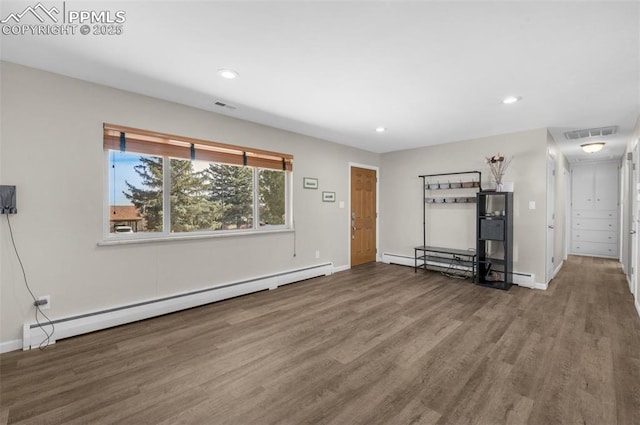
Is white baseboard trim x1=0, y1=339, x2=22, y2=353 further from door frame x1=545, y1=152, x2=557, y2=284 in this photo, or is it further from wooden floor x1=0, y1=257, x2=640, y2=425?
door frame x1=545, y1=152, x2=557, y2=284

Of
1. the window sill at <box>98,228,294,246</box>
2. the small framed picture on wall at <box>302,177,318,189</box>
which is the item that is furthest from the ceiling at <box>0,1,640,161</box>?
the window sill at <box>98,228,294,246</box>

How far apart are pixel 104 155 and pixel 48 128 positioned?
46 cm

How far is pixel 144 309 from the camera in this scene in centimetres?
308

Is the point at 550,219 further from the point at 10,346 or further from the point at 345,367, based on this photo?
the point at 10,346

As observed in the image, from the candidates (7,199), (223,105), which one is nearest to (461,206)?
(223,105)

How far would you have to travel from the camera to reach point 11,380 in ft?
6.66

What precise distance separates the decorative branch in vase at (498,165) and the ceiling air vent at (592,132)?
982mm

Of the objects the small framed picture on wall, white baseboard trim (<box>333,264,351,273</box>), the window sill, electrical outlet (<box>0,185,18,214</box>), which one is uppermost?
the small framed picture on wall

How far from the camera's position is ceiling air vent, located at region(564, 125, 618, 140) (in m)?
4.19

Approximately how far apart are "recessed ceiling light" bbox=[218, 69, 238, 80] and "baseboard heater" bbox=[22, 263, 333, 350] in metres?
2.54

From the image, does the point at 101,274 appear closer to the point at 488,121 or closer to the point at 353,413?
the point at 353,413

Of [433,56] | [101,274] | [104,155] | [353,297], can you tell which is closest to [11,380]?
[101,274]

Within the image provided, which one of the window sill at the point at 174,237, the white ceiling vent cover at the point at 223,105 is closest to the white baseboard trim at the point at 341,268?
the window sill at the point at 174,237

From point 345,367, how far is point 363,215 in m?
4.10
